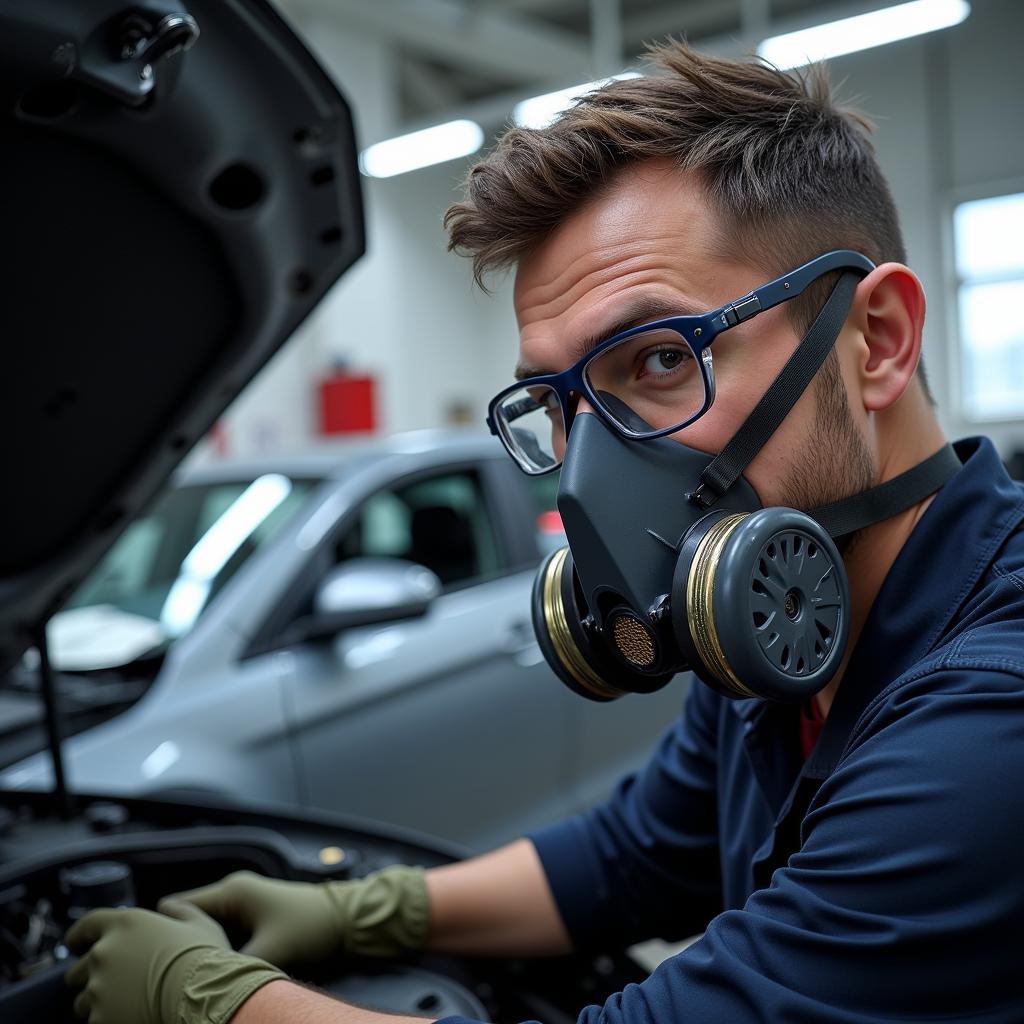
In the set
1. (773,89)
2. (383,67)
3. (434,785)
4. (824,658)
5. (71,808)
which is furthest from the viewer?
(383,67)

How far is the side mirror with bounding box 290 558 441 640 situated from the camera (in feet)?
7.88

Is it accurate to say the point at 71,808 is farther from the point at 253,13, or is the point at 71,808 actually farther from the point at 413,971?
the point at 253,13

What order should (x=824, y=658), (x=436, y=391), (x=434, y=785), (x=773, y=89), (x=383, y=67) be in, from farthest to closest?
(x=436, y=391) → (x=383, y=67) → (x=434, y=785) → (x=773, y=89) → (x=824, y=658)

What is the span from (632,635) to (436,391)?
29.6ft

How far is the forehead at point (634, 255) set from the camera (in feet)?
3.55

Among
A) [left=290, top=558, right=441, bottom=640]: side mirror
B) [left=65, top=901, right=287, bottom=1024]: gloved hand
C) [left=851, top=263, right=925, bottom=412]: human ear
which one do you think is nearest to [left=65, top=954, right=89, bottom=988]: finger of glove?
[left=65, top=901, right=287, bottom=1024]: gloved hand

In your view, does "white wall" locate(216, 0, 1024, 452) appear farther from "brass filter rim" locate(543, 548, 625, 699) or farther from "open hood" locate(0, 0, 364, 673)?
"brass filter rim" locate(543, 548, 625, 699)

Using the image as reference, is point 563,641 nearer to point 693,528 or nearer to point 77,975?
point 693,528

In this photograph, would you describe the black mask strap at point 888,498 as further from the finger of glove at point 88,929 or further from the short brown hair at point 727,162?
the finger of glove at point 88,929

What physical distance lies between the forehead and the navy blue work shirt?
35 cm

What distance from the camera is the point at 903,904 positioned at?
0.77 metres

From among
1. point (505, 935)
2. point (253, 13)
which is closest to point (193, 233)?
point (253, 13)

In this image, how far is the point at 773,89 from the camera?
3.92 ft

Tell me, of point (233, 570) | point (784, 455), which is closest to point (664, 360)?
point (784, 455)
